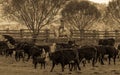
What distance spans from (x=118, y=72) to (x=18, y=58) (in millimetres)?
8192

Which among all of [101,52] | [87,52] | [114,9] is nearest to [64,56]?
[87,52]

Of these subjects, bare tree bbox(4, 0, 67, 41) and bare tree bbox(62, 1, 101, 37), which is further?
bare tree bbox(62, 1, 101, 37)

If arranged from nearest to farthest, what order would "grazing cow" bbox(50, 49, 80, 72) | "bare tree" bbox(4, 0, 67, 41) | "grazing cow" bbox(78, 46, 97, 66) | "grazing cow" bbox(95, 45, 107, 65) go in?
"grazing cow" bbox(50, 49, 80, 72) < "grazing cow" bbox(78, 46, 97, 66) < "grazing cow" bbox(95, 45, 107, 65) < "bare tree" bbox(4, 0, 67, 41)

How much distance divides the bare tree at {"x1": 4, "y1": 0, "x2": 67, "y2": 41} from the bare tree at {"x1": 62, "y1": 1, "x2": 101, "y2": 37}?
8.94 meters

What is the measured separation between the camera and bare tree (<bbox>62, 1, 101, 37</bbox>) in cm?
4972

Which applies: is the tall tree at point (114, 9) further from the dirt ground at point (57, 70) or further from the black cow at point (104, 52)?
the dirt ground at point (57, 70)

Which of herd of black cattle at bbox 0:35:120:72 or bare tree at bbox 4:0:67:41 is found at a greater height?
bare tree at bbox 4:0:67:41

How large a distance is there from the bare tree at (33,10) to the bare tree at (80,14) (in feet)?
29.3

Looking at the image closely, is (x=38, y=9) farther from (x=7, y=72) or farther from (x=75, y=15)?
(x=7, y=72)

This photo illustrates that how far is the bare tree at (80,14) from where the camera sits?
4972 centimetres

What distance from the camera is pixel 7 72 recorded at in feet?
61.0

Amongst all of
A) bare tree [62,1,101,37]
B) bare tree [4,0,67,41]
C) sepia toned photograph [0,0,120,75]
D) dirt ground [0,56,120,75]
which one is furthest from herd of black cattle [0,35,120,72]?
bare tree [62,1,101,37]

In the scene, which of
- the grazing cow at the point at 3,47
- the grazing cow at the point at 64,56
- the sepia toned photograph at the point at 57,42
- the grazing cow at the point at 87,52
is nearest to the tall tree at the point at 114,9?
the sepia toned photograph at the point at 57,42

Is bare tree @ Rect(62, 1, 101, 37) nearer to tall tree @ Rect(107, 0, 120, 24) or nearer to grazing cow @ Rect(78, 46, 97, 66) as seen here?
tall tree @ Rect(107, 0, 120, 24)
